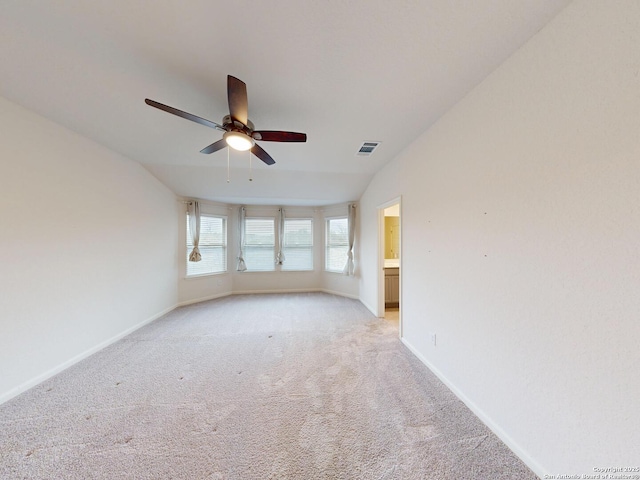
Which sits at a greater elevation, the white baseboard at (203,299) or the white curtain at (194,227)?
the white curtain at (194,227)

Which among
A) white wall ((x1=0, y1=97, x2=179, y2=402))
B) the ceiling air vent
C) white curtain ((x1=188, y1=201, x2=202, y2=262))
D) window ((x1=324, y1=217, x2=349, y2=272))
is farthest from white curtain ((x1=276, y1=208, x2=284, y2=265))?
the ceiling air vent

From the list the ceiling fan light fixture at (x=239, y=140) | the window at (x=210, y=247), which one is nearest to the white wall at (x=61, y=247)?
the window at (x=210, y=247)

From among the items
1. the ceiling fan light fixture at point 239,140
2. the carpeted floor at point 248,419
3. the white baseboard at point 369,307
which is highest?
the ceiling fan light fixture at point 239,140

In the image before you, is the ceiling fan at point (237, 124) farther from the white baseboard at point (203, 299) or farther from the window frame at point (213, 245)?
the white baseboard at point (203, 299)

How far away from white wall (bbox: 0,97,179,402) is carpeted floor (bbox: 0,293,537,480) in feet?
1.06

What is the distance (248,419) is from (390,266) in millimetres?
3514

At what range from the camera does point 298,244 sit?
578cm

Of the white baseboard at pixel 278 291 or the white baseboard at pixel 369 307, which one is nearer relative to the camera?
the white baseboard at pixel 369 307

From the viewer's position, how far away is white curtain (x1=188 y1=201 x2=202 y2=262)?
4.64 metres

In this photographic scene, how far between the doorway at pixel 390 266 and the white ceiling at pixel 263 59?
1495 millimetres

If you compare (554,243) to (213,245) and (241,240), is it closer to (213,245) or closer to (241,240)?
(241,240)

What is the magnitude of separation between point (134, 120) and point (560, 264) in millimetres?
3668

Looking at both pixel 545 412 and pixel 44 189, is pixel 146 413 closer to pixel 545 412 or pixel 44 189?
pixel 44 189

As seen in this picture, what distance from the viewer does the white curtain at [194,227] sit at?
15.2 feet
